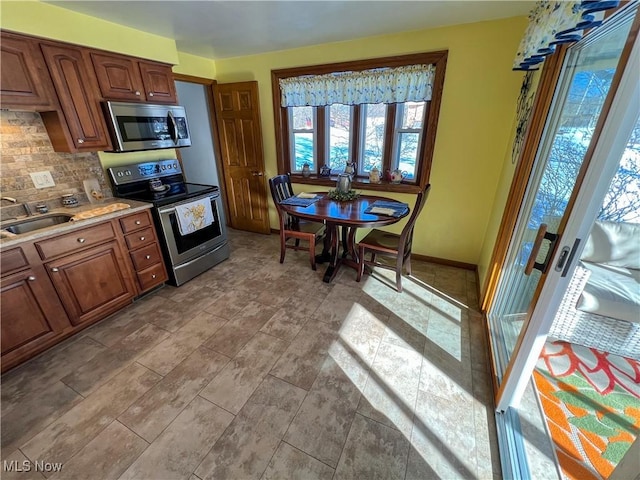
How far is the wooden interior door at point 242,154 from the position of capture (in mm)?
3391

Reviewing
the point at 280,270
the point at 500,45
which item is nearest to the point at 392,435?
the point at 280,270

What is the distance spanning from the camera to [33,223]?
2.00 m

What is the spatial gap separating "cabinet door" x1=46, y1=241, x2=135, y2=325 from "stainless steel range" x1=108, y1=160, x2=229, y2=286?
0.41 meters

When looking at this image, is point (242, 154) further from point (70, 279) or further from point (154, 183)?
point (70, 279)

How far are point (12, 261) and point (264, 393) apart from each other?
5.85 ft

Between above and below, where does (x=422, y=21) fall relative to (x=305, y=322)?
above

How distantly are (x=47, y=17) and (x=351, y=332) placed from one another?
321cm

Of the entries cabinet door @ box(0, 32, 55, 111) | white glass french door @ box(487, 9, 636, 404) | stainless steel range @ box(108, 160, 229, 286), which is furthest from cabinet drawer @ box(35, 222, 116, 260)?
white glass french door @ box(487, 9, 636, 404)

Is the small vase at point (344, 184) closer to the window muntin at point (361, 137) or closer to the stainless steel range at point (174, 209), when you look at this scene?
the window muntin at point (361, 137)

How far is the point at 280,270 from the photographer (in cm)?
298

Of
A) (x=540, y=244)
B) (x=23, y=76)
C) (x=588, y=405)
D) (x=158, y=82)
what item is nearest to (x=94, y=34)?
(x=158, y=82)

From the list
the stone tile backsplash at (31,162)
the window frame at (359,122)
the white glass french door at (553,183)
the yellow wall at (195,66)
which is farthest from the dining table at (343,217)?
the yellow wall at (195,66)

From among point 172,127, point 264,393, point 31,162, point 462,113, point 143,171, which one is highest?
point 462,113

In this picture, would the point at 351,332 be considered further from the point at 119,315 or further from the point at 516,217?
the point at 119,315
